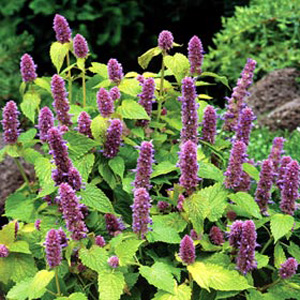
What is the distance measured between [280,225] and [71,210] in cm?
103

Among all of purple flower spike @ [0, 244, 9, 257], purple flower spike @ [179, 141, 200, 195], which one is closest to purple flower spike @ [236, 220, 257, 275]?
purple flower spike @ [179, 141, 200, 195]

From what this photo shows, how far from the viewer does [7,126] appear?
2896 millimetres

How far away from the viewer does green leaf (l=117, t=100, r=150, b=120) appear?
278cm

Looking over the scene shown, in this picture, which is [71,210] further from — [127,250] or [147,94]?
[147,94]

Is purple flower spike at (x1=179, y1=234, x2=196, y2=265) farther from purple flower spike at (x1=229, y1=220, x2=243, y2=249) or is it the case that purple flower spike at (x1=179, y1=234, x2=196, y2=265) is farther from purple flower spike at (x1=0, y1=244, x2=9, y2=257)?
purple flower spike at (x1=0, y1=244, x2=9, y2=257)

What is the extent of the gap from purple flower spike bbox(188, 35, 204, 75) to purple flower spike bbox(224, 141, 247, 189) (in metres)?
0.55

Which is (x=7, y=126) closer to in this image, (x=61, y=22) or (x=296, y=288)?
(x=61, y=22)

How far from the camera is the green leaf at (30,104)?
3.16 meters

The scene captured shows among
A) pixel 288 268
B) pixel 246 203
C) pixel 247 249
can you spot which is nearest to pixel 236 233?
pixel 247 249

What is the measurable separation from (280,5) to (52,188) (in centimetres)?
533

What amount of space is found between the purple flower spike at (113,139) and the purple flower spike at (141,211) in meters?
0.43

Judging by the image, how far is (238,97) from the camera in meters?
3.22

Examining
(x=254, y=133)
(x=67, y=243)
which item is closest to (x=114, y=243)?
(x=67, y=243)

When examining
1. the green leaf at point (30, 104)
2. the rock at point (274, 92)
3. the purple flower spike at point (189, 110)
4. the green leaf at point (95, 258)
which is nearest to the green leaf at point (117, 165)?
the purple flower spike at point (189, 110)
